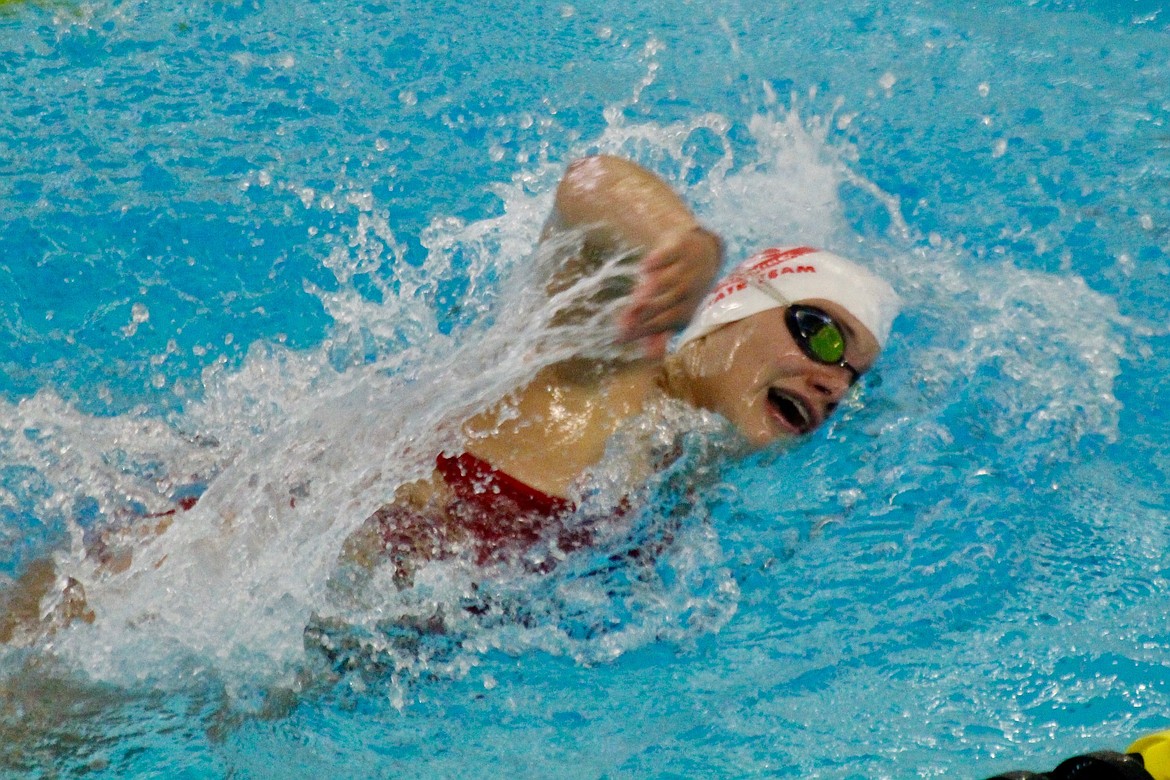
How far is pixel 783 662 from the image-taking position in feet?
7.55

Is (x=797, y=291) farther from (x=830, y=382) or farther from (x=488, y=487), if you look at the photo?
(x=488, y=487)

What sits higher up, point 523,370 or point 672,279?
point 672,279

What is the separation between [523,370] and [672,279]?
42 cm

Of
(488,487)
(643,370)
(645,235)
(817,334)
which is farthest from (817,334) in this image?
(488,487)

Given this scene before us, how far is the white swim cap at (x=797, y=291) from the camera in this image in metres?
2.56

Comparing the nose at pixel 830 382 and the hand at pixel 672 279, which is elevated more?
the hand at pixel 672 279

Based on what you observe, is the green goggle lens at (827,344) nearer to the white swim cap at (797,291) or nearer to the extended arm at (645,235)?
the white swim cap at (797,291)

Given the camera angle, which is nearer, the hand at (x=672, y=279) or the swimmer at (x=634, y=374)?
the hand at (x=672, y=279)

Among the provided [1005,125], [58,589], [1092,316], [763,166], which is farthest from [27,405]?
[1005,125]

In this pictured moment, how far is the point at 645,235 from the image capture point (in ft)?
6.95

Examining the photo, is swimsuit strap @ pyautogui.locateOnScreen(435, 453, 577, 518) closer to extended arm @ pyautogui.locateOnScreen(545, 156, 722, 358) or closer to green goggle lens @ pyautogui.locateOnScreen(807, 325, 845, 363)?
extended arm @ pyautogui.locateOnScreen(545, 156, 722, 358)

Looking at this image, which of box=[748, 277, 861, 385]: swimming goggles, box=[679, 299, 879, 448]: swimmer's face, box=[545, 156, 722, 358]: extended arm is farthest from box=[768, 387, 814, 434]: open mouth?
box=[545, 156, 722, 358]: extended arm

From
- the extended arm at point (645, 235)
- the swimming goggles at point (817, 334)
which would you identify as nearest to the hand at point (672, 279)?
the extended arm at point (645, 235)

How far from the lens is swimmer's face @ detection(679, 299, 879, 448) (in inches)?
97.5
